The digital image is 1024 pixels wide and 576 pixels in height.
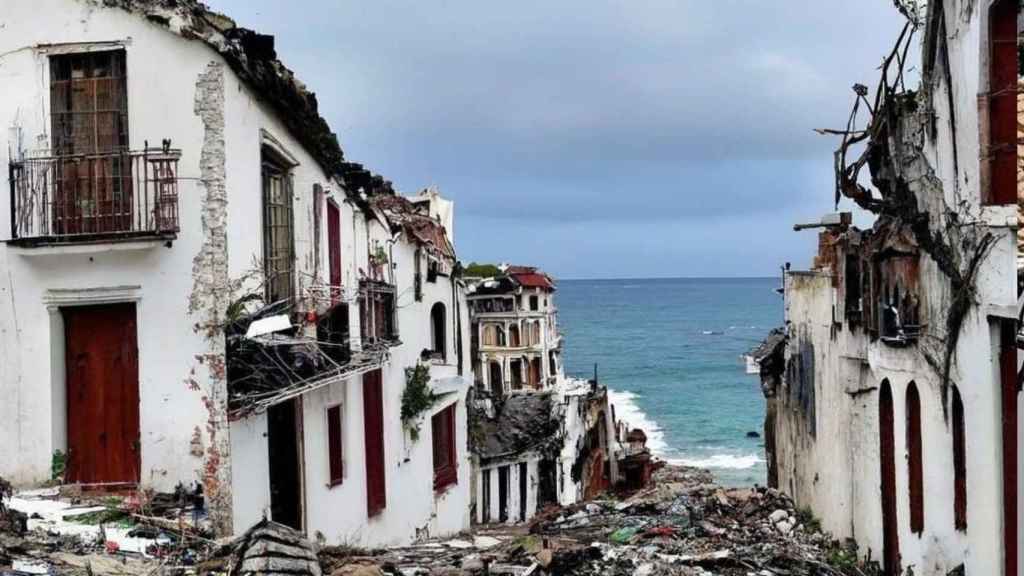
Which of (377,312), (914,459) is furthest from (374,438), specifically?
(914,459)

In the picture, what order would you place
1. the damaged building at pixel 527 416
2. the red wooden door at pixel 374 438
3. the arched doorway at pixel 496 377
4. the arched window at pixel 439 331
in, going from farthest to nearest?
1. the arched doorway at pixel 496 377
2. the damaged building at pixel 527 416
3. the arched window at pixel 439 331
4. the red wooden door at pixel 374 438

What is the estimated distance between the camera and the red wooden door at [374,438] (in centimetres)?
1848

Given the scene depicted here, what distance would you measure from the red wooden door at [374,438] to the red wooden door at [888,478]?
9180mm

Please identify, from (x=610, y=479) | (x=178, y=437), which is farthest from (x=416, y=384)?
(x=610, y=479)

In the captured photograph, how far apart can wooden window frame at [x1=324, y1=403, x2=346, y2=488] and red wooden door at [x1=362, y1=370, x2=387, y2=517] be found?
1447 millimetres

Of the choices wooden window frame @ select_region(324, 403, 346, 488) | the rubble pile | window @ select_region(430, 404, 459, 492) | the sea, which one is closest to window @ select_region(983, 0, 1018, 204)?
the rubble pile

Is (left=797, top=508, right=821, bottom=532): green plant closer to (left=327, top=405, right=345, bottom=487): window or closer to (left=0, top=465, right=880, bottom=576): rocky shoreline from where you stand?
(left=0, top=465, right=880, bottom=576): rocky shoreline

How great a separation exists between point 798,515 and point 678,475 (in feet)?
134

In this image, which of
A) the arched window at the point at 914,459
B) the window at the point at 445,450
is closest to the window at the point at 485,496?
the window at the point at 445,450

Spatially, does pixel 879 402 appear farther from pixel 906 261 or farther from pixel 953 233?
pixel 953 233

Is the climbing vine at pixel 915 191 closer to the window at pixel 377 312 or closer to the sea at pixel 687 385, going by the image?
the window at pixel 377 312

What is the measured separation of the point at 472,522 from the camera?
91.3 feet

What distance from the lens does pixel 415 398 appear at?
2133cm

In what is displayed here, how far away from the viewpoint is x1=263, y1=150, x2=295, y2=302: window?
13836 mm
